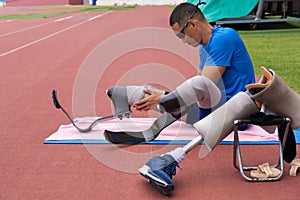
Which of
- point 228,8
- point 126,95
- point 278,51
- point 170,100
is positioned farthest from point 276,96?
point 228,8

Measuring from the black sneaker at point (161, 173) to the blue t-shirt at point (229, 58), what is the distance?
3.09 feet

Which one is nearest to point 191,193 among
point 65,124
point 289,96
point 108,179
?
point 108,179

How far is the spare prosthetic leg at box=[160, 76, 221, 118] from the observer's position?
3.69 meters

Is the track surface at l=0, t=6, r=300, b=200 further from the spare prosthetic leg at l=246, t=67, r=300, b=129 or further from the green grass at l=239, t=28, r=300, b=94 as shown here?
the green grass at l=239, t=28, r=300, b=94

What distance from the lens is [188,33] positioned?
3.86 metres

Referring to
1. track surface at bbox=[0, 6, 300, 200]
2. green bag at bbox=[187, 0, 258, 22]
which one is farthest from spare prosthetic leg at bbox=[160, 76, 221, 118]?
green bag at bbox=[187, 0, 258, 22]

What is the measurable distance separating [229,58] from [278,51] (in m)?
6.73

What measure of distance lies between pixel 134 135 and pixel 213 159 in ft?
2.68

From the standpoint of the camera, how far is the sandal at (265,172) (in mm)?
→ 3366

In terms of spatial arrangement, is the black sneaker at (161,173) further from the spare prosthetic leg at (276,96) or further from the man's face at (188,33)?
the man's face at (188,33)

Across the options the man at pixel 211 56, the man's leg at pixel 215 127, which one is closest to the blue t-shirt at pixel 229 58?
the man at pixel 211 56

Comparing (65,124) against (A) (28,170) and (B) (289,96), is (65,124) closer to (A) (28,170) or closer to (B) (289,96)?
(A) (28,170)

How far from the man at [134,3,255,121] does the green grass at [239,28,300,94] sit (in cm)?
253

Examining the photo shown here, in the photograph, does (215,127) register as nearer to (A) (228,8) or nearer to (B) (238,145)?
(B) (238,145)
